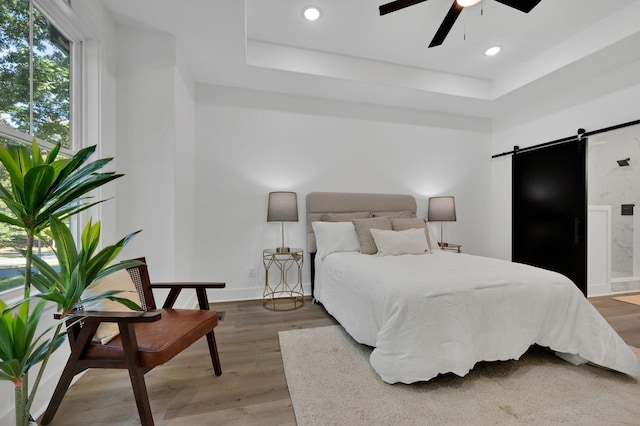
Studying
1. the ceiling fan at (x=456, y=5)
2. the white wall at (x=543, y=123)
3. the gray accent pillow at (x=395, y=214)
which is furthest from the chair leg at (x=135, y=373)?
the white wall at (x=543, y=123)

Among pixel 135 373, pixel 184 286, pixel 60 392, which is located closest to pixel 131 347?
pixel 135 373

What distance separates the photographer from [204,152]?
343 cm

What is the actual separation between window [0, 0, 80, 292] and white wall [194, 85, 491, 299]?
150cm

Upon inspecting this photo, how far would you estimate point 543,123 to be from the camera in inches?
151

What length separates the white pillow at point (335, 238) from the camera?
126 inches

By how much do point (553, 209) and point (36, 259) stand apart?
501 cm

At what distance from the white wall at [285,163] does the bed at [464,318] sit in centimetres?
167

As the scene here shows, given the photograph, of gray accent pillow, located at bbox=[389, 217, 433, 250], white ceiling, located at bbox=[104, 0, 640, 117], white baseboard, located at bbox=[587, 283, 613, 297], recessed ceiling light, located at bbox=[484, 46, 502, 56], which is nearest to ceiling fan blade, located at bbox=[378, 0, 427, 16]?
white ceiling, located at bbox=[104, 0, 640, 117]

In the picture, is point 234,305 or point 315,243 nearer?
point 234,305

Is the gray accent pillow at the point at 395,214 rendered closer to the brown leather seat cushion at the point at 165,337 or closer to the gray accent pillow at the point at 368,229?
the gray accent pillow at the point at 368,229

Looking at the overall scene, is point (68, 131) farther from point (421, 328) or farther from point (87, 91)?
point (421, 328)

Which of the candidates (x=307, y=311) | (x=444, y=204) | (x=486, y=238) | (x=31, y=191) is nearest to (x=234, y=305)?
(x=307, y=311)

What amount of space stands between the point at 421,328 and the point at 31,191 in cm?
194

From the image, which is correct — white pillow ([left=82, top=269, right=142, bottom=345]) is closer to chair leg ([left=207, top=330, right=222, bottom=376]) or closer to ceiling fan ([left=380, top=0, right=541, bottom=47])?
chair leg ([left=207, top=330, right=222, bottom=376])
